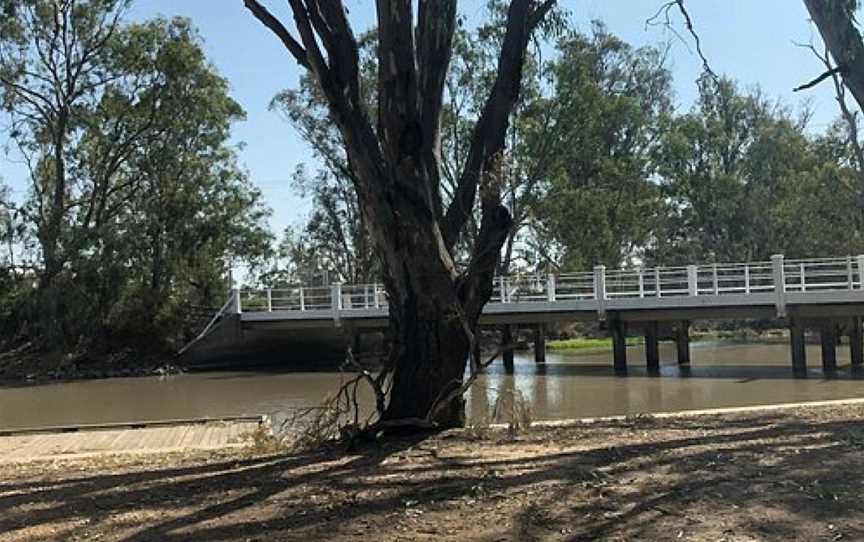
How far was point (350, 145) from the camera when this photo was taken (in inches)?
306

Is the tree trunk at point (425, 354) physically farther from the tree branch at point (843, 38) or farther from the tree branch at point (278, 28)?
the tree branch at point (843, 38)

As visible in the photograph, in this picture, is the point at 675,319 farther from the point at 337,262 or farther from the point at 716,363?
the point at 337,262

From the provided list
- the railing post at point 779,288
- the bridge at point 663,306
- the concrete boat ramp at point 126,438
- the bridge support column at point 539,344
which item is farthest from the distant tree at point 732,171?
the concrete boat ramp at point 126,438

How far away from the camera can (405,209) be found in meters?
7.68

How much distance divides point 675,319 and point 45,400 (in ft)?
61.7

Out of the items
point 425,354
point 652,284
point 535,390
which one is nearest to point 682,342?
point 652,284

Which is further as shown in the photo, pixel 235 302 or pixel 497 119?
pixel 235 302

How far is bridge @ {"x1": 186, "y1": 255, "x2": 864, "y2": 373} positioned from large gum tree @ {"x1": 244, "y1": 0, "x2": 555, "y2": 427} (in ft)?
60.4

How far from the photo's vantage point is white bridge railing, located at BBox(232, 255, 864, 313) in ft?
81.9

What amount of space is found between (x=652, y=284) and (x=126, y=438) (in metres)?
20.4

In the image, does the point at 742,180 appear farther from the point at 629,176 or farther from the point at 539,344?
the point at 539,344

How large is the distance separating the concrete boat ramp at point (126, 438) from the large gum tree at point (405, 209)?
2958 mm

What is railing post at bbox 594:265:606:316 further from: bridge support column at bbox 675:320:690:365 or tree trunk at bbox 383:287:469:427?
tree trunk at bbox 383:287:469:427

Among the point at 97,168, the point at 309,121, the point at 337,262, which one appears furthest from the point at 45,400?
the point at 337,262
